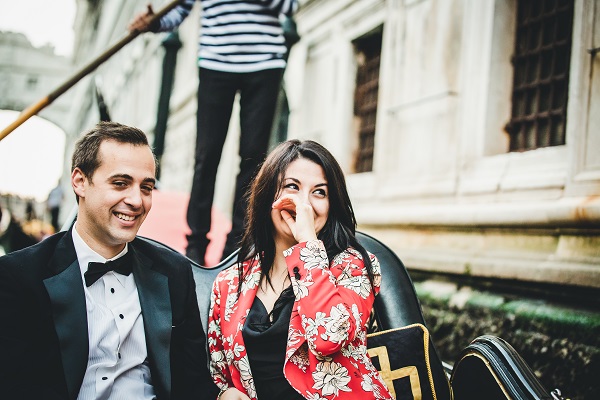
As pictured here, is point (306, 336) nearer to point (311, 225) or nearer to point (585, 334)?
point (311, 225)

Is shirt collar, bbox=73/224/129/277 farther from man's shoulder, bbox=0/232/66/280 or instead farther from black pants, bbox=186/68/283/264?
black pants, bbox=186/68/283/264

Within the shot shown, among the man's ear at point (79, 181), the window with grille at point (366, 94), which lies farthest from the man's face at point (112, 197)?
the window with grille at point (366, 94)

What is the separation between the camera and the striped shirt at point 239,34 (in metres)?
3.70

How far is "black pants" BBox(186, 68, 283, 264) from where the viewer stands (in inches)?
146

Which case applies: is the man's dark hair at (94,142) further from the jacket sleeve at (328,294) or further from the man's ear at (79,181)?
the jacket sleeve at (328,294)

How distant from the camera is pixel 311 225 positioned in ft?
7.13

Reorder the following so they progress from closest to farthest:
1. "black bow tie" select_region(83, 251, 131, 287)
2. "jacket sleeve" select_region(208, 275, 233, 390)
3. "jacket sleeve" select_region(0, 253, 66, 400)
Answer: "jacket sleeve" select_region(0, 253, 66, 400) < "black bow tie" select_region(83, 251, 131, 287) < "jacket sleeve" select_region(208, 275, 233, 390)

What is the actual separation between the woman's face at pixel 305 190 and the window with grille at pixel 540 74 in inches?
103

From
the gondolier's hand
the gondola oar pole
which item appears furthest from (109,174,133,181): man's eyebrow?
the gondolier's hand

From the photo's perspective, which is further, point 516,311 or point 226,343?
point 516,311

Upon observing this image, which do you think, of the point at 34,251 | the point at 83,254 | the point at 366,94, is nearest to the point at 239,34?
the point at 83,254

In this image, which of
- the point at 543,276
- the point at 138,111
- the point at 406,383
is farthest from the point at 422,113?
the point at 138,111

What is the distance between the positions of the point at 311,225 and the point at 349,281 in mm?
240

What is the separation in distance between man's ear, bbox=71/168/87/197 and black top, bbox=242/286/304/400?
2.43 ft
